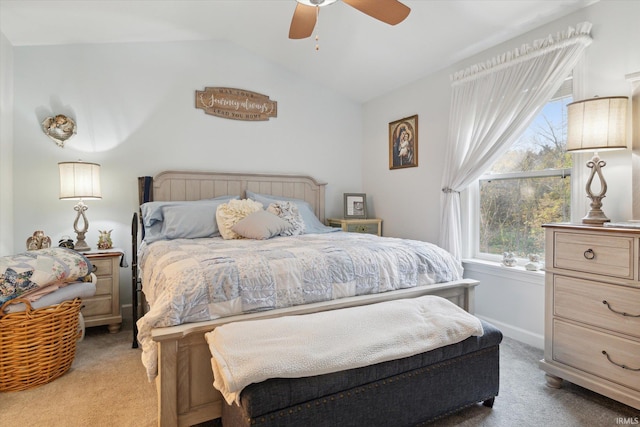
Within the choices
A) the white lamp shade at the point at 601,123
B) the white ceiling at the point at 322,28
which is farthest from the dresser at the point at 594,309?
the white ceiling at the point at 322,28

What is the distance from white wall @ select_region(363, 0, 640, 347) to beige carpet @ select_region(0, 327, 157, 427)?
2668 mm

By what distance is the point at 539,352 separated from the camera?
257cm

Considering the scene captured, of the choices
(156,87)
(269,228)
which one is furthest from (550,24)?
(156,87)

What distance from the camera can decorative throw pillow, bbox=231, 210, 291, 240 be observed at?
9.45ft

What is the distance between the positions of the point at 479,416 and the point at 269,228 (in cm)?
193

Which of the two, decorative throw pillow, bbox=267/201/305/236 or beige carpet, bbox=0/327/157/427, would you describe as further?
decorative throw pillow, bbox=267/201/305/236

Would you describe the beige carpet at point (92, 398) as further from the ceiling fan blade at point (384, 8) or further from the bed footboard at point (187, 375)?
the ceiling fan blade at point (384, 8)

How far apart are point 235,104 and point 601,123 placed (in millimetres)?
3296

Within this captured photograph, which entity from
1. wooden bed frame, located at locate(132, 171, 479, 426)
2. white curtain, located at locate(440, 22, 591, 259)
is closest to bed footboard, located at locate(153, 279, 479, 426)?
wooden bed frame, located at locate(132, 171, 479, 426)

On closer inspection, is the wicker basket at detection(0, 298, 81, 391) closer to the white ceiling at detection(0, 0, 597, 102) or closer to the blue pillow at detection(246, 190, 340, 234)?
the blue pillow at detection(246, 190, 340, 234)

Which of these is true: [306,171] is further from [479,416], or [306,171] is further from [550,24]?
[479,416]

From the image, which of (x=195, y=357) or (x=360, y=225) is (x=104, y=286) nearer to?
(x=195, y=357)

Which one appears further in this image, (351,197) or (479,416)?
(351,197)

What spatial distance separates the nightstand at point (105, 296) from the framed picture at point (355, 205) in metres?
2.51
